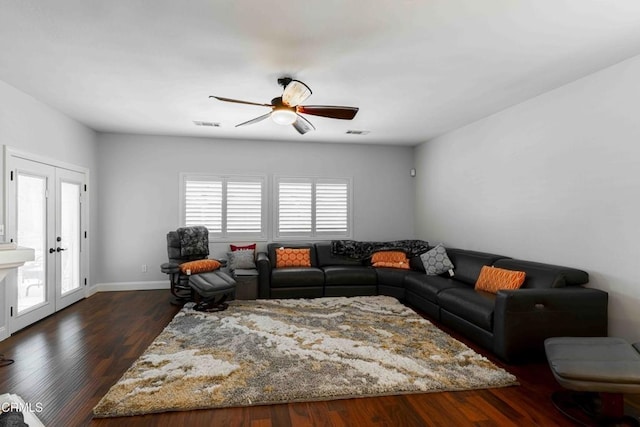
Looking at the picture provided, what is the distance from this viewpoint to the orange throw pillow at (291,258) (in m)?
5.57

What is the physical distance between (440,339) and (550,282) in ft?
4.02

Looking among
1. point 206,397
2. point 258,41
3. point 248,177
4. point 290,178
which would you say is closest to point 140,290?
point 248,177

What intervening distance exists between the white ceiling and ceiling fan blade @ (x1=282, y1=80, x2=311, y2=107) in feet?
0.70

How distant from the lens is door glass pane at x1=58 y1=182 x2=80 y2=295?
4.66m

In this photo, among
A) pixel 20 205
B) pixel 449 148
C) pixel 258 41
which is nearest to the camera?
pixel 258 41

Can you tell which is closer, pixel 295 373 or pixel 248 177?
pixel 295 373

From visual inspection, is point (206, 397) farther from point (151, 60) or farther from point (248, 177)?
point (248, 177)

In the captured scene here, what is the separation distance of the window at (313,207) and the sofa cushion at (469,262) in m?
2.27

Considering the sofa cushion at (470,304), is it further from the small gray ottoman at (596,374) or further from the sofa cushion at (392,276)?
the sofa cushion at (392,276)

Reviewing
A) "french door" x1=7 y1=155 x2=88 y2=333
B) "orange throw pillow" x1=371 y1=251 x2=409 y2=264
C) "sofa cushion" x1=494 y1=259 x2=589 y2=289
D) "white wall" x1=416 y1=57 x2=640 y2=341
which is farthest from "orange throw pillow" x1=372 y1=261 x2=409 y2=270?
"french door" x1=7 y1=155 x2=88 y2=333

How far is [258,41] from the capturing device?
2621 millimetres

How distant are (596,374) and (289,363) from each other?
86.7 inches

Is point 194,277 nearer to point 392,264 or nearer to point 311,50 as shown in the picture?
point 392,264

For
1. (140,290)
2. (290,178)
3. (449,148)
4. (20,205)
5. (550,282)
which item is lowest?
(140,290)
